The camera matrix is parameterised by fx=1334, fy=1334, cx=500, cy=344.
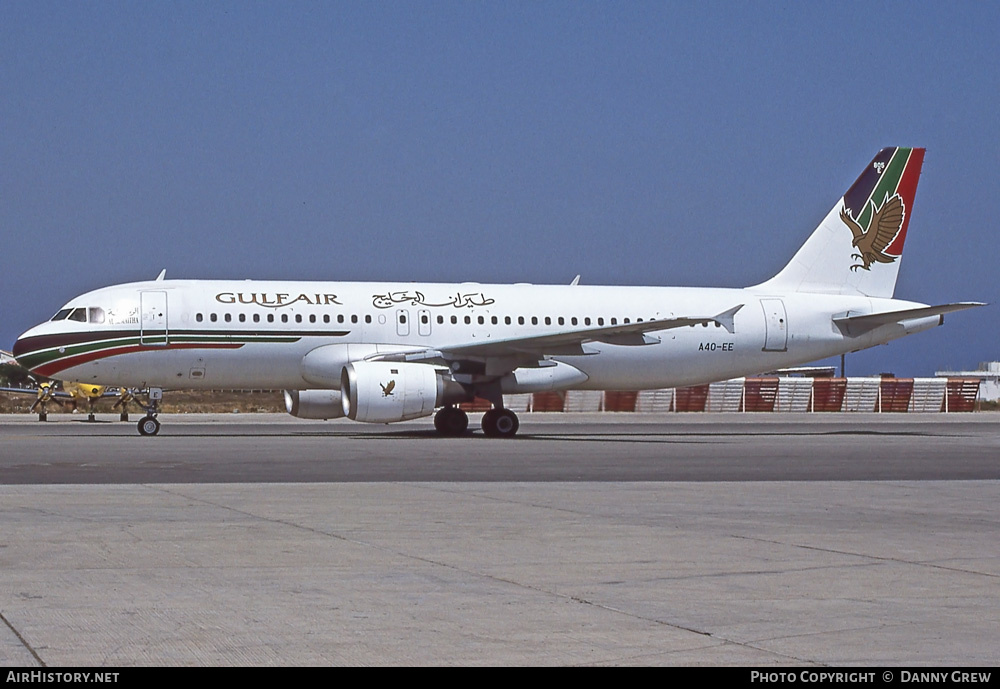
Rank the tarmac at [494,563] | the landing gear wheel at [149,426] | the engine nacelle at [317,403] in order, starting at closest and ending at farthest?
the tarmac at [494,563], the landing gear wheel at [149,426], the engine nacelle at [317,403]

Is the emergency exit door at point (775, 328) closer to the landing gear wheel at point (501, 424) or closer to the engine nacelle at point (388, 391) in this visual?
the landing gear wheel at point (501, 424)

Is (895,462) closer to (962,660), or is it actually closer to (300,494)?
(300,494)

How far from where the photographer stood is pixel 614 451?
22.2 metres

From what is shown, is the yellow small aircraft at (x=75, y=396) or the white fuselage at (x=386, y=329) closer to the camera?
the white fuselage at (x=386, y=329)

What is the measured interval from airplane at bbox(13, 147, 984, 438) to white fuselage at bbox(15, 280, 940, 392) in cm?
3

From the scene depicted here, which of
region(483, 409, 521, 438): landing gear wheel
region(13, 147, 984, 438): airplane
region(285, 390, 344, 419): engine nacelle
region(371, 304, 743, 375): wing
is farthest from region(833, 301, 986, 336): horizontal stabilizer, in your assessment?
region(285, 390, 344, 419): engine nacelle

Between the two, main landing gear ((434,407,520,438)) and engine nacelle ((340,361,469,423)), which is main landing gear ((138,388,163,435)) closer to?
engine nacelle ((340,361,469,423))

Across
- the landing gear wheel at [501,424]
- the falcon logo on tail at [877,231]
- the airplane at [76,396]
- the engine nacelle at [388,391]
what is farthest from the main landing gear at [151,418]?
the falcon logo on tail at [877,231]

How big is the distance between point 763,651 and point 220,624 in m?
2.60

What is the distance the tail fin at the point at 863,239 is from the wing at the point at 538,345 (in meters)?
5.80

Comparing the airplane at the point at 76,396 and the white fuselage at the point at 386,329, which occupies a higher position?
the white fuselage at the point at 386,329

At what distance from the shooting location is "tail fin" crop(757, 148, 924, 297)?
33.4 meters

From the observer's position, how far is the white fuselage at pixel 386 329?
90.0 ft

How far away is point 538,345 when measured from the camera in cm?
2745
